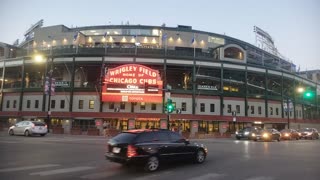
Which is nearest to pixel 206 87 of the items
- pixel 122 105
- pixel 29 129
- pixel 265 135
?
pixel 122 105

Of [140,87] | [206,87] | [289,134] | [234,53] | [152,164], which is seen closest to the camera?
[152,164]

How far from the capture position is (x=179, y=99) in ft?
170

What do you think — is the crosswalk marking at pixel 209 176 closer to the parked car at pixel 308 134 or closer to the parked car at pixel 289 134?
the parked car at pixel 289 134

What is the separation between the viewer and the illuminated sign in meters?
48.8

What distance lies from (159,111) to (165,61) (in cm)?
830

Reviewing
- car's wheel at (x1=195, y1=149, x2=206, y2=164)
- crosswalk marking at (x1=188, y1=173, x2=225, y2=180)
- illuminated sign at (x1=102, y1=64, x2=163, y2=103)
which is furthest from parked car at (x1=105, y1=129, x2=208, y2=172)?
illuminated sign at (x1=102, y1=64, x2=163, y2=103)

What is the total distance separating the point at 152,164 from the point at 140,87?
37432mm

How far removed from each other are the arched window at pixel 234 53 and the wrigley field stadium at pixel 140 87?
0.60 ft

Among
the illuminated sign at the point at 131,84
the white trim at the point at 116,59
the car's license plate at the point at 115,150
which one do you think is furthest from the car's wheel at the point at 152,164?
the white trim at the point at 116,59

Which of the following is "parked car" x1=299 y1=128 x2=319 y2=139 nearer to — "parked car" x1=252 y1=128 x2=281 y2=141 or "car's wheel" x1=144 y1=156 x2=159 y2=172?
"parked car" x1=252 y1=128 x2=281 y2=141

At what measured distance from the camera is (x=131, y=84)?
49406 millimetres

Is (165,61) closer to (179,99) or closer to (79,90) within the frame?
(179,99)

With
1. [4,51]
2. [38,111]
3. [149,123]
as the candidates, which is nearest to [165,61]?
[149,123]

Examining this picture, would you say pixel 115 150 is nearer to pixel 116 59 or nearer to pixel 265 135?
pixel 265 135
